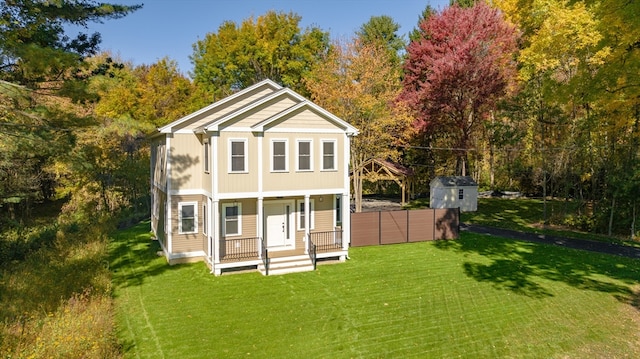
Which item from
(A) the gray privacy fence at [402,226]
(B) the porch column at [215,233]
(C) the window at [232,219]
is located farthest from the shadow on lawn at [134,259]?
(A) the gray privacy fence at [402,226]

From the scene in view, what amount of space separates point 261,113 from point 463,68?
18600 mm

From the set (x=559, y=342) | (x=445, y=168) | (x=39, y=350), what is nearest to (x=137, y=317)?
(x=39, y=350)

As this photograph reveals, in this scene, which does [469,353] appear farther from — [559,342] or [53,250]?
[53,250]

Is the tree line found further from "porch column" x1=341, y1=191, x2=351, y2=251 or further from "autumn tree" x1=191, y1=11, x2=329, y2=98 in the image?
"porch column" x1=341, y1=191, x2=351, y2=251

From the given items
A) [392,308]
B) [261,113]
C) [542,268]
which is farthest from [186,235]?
[542,268]

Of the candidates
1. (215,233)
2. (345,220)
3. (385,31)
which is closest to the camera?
(215,233)

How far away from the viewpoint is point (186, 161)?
16.3m

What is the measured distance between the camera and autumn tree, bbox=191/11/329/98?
37969mm

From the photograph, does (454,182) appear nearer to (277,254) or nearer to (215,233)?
(277,254)

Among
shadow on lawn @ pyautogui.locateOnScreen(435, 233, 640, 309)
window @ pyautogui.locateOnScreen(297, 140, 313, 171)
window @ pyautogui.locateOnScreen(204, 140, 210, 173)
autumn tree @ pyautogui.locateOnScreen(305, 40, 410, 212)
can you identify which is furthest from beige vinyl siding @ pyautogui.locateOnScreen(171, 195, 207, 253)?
autumn tree @ pyautogui.locateOnScreen(305, 40, 410, 212)

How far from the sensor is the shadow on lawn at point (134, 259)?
579 inches

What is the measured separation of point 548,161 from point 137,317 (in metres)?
25.5

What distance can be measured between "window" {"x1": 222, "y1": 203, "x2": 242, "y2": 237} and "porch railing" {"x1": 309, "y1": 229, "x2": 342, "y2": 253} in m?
3.05

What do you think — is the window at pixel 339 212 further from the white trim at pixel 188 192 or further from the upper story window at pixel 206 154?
the upper story window at pixel 206 154
